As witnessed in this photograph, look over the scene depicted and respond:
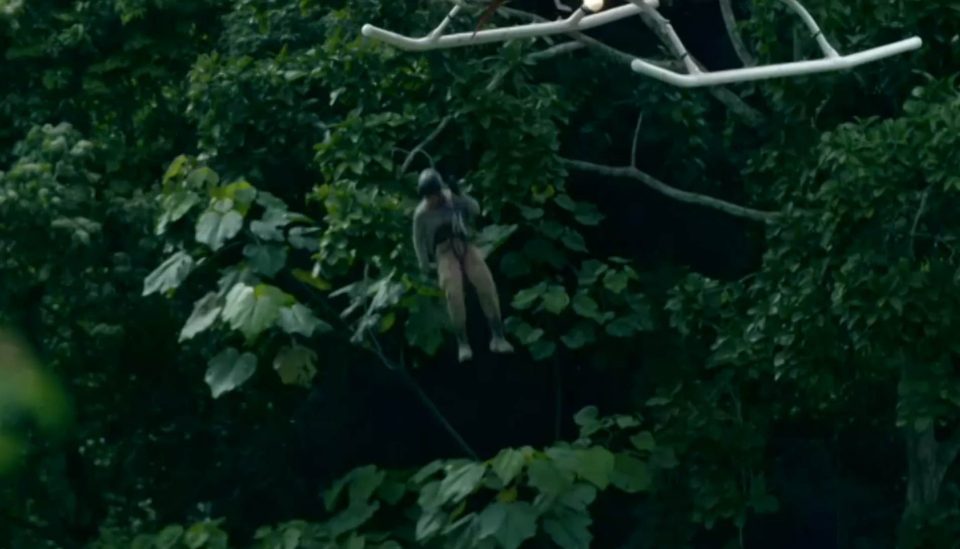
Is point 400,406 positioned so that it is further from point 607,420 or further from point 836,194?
point 836,194

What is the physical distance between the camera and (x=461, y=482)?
9.44 m

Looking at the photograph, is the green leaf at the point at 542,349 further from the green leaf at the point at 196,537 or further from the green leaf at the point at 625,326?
the green leaf at the point at 196,537

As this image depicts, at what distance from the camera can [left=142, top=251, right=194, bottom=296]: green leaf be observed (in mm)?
9414

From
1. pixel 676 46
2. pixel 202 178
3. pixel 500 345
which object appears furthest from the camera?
pixel 202 178

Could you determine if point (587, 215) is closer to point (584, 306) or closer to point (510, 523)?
point (584, 306)

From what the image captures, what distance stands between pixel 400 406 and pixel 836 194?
3.30m

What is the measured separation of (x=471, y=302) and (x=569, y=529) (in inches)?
39.8

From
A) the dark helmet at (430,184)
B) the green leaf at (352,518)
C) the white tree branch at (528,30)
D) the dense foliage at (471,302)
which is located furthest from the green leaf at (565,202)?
the white tree branch at (528,30)

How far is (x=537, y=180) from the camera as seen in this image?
9789 mm

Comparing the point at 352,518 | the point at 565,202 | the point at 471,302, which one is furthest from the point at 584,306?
the point at 352,518

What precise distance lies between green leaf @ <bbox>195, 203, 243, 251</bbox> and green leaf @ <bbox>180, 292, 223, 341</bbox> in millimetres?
218

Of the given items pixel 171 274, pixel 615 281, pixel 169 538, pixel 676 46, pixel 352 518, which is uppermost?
pixel 676 46

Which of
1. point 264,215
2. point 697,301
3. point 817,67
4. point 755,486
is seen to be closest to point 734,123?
point 697,301

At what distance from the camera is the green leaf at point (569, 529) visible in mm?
9383
